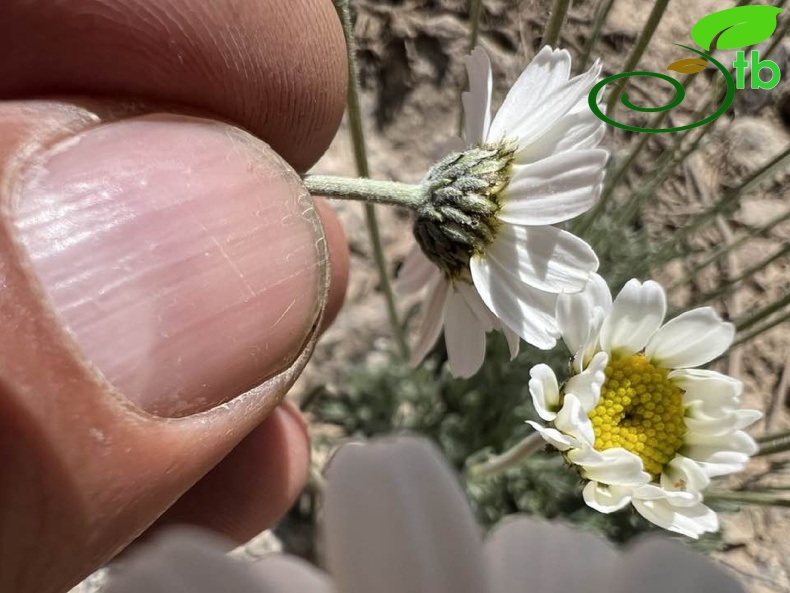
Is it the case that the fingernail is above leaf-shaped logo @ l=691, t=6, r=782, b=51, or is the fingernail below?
below

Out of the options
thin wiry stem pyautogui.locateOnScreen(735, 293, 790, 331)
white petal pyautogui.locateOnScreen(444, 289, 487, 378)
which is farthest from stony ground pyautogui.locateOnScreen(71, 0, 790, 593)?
white petal pyautogui.locateOnScreen(444, 289, 487, 378)

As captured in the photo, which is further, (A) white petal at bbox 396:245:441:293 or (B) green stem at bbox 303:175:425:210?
(A) white petal at bbox 396:245:441:293

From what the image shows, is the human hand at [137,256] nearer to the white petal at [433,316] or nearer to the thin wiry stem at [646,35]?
the white petal at [433,316]

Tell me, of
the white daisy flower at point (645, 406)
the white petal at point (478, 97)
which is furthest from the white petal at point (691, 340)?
the white petal at point (478, 97)

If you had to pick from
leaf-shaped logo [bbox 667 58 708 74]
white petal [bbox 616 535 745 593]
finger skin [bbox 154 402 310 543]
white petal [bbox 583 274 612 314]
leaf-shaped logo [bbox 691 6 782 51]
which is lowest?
finger skin [bbox 154 402 310 543]

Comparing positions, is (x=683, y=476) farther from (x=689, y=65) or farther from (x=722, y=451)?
(x=689, y=65)

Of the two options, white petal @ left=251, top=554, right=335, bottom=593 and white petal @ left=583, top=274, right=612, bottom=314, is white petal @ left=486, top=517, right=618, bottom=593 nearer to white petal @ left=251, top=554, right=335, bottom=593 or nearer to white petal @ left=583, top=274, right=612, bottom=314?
white petal @ left=251, top=554, right=335, bottom=593

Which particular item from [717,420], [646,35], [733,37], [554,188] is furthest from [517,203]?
[733,37]

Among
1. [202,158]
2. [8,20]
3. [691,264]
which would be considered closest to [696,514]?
[202,158]
